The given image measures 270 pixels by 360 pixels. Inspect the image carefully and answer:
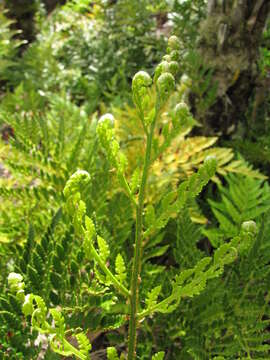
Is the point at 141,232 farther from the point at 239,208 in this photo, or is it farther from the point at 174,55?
the point at 239,208

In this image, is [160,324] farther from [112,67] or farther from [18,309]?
[112,67]

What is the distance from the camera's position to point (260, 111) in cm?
182

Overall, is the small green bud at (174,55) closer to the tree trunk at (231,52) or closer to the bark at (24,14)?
the tree trunk at (231,52)

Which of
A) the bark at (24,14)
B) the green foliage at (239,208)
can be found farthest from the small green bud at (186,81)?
the bark at (24,14)

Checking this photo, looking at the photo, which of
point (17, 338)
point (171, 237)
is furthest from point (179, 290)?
point (171, 237)

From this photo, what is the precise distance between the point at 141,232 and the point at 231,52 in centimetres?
106

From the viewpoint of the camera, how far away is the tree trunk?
4.47 feet

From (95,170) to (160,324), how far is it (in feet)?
1.61

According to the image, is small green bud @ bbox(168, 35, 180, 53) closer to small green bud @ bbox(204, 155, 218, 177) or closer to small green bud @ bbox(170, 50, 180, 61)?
small green bud @ bbox(170, 50, 180, 61)

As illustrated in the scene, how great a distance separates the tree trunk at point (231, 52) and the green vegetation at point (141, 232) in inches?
1.0

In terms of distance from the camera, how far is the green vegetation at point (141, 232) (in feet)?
1.74

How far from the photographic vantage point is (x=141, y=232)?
0.57 metres

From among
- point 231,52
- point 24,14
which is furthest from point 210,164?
point 24,14

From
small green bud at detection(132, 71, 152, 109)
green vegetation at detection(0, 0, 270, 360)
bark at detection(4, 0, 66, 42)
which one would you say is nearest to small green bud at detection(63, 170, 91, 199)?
green vegetation at detection(0, 0, 270, 360)
